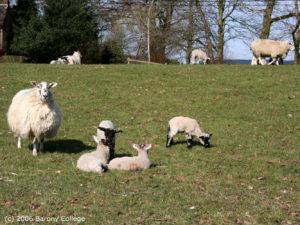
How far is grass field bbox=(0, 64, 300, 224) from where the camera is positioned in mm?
6340

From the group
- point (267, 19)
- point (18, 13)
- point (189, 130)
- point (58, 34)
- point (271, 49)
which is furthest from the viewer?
point (18, 13)

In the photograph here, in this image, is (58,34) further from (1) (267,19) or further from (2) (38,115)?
(2) (38,115)

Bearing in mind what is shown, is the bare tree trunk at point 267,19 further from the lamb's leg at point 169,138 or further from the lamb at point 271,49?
the lamb's leg at point 169,138

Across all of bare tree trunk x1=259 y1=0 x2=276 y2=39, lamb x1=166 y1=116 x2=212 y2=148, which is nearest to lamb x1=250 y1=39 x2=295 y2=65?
bare tree trunk x1=259 y1=0 x2=276 y2=39

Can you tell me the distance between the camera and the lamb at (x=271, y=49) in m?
24.6

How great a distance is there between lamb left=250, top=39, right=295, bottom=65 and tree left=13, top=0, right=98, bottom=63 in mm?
15854

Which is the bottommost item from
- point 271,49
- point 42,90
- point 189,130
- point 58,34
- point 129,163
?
point 129,163

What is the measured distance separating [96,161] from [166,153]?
8.81 feet

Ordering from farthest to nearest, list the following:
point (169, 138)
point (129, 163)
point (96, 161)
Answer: point (169, 138) → point (129, 163) → point (96, 161)

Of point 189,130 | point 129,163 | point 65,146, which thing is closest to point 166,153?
point 189,130

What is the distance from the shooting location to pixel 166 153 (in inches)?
412

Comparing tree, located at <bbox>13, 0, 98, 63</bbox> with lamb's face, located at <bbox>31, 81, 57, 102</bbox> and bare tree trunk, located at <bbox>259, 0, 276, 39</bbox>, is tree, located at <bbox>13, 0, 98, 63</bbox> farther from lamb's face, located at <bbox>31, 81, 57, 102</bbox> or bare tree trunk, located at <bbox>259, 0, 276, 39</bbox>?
lamb's face, located at <bbox>31, 81, 57, 102</bbox>

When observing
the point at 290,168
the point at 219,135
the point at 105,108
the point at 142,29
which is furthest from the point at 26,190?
the point at 142,29

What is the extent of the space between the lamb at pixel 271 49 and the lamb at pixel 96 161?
1864 centimetres
